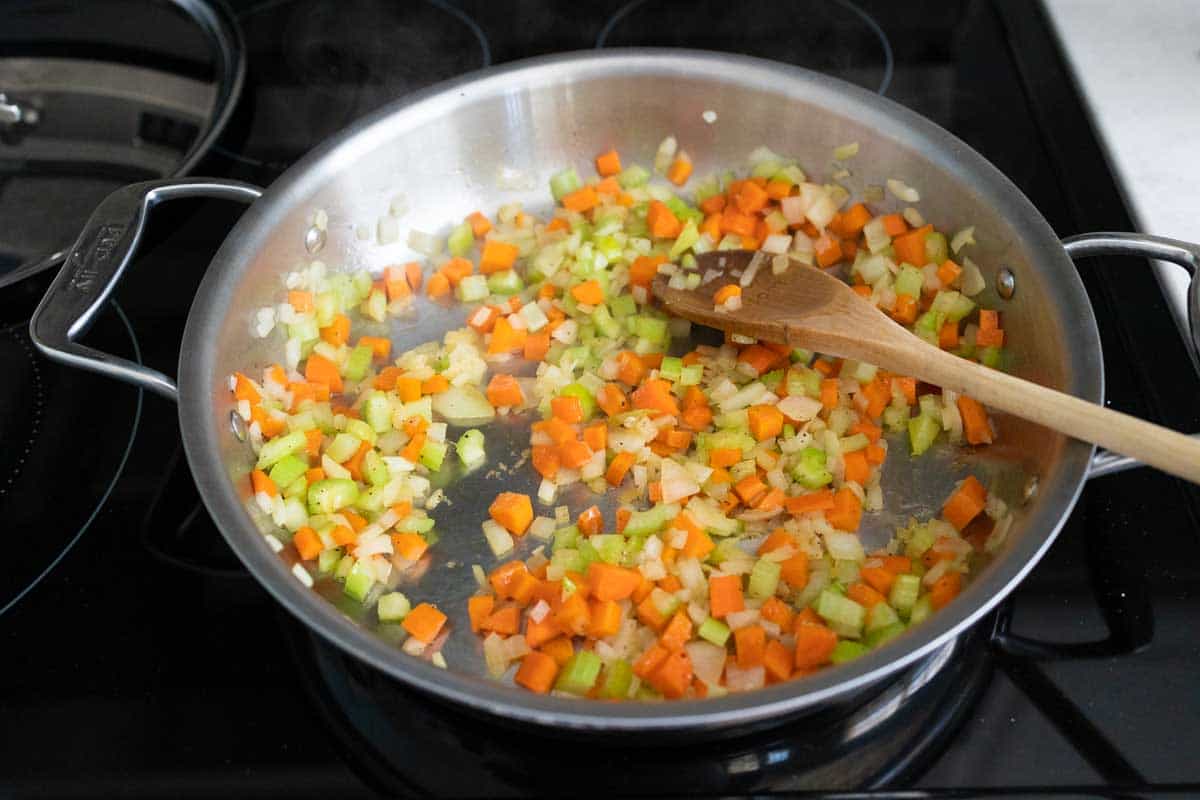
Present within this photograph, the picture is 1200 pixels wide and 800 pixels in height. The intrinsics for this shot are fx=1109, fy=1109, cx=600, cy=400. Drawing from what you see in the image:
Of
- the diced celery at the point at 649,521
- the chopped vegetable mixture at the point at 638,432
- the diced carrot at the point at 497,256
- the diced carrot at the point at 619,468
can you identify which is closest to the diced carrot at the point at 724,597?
the chopped vegetable mixture at the point at 638,432

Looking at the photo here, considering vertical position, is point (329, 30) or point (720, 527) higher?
point (329, 30)

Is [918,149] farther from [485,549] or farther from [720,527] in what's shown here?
[485,549]

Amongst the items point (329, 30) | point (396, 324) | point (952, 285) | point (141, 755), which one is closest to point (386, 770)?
point (141, 755)

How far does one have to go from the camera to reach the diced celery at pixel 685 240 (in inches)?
65.6

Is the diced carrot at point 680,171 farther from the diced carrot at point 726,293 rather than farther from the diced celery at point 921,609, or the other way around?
the diced celery at point 921,609

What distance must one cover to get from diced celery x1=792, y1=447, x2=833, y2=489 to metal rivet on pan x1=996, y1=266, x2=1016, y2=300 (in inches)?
12.6

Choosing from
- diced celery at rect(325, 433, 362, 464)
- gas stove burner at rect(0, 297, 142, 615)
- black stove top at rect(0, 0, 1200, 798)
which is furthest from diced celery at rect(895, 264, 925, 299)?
gas stove burner at rect(0, 297, 142, 615)

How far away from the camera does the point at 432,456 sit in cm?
146

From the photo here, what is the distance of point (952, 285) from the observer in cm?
154

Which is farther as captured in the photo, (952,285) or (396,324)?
(396,324)

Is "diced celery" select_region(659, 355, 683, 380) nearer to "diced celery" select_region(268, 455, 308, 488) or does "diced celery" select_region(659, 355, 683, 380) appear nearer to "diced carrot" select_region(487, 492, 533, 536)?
"diced carrot" select_region(487, 492, 533, 536)

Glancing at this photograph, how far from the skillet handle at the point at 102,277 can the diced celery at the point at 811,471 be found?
2.46 feet

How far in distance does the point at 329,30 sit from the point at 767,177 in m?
0.83

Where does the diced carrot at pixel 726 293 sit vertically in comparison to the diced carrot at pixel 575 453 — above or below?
above
